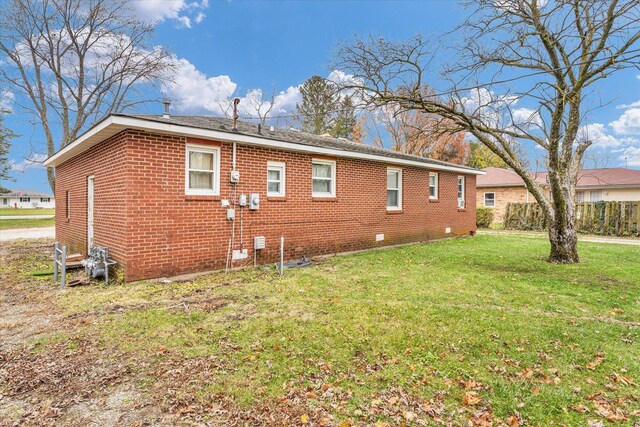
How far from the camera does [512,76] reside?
8.38 metres

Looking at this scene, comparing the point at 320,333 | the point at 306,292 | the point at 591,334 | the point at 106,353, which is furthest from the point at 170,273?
the point at 591,334

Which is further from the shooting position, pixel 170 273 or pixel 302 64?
pixel 302 64

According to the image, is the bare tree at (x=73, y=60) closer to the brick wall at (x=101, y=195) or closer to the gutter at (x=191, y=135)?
the brick wall at (x=101, y=195)

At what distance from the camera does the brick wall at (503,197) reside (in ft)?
78.1

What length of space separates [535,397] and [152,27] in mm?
26845

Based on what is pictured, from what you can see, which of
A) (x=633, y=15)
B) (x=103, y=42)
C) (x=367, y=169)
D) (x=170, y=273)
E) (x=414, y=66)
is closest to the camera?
(x=633, y=15)

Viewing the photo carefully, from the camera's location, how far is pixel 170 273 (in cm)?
718

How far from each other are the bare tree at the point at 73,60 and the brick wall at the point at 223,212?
12.5 m

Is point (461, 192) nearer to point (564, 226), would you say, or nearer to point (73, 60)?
point (564, 226)

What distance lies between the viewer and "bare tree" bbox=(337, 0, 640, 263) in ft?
26.3

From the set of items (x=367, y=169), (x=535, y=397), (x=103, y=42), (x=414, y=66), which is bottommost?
(x=535, y=397)

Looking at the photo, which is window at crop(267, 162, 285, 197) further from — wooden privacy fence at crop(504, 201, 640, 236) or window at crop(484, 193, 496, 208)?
window at crop(484, 193, 496, 208)

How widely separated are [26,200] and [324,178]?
318 feet

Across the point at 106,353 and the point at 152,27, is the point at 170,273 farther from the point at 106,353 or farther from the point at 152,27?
the point at 152,27
